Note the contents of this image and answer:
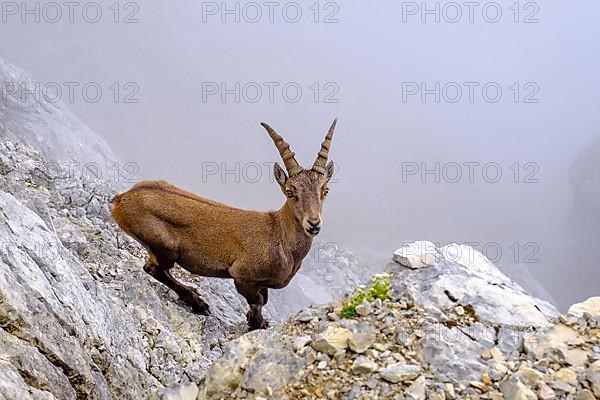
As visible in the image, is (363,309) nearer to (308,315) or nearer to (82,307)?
(308,315)

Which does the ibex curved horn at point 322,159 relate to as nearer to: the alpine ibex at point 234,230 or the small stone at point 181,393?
the alpine ibex at point 234,230

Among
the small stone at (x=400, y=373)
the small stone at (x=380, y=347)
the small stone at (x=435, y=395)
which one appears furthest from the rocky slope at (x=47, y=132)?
the small stone at (x=435, y=395)

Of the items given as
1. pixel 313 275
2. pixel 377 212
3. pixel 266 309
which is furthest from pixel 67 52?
pixel 266 309

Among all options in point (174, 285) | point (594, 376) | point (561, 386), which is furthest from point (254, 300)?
point (594, 376)

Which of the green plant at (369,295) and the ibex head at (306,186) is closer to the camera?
the green plant at (369,295)

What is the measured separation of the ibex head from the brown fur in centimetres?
2

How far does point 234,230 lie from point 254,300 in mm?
1322

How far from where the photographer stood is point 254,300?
9.62m

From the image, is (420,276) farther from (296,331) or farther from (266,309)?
(266,309)

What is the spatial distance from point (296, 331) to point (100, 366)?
2.73 meters

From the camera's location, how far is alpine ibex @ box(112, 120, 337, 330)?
354 inches

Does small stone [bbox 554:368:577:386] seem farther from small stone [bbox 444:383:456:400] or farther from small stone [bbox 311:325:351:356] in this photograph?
small stone [bbox 311:325:351:356]

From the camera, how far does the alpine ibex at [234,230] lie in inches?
354

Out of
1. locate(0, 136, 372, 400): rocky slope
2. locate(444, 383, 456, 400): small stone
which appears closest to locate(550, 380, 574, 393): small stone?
locate(444, 383, 456, 400): small stone
